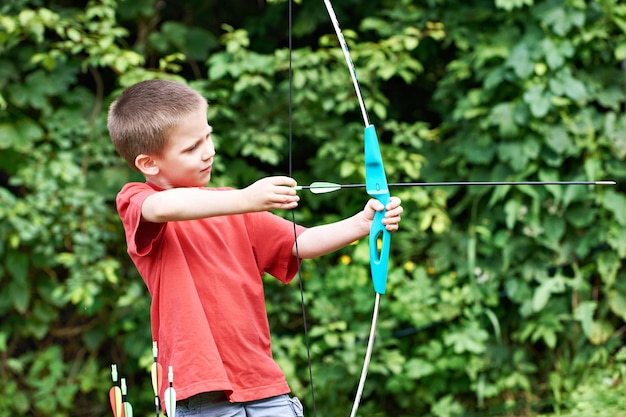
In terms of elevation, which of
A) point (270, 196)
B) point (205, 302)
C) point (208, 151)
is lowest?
point (205, 302)

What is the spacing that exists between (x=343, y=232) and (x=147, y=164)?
0.45 m

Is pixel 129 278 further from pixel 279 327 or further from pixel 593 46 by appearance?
pixel 593 46

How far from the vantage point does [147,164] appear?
1.99 metres

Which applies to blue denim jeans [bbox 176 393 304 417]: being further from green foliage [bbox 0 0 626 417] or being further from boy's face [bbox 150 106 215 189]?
green foliage [bbox 0 0 626 417]

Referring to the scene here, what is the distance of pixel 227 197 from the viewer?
1.79 metres

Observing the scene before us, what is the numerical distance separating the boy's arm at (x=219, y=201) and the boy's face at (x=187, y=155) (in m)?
0.12

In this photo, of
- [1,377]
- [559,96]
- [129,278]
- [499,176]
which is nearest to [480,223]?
[499,176]

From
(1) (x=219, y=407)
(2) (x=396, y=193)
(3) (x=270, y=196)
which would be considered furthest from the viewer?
(2) (x=396, y=193)

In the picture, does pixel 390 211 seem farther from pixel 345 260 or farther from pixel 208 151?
pixel 345 260

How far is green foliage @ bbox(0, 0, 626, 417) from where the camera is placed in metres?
3.80

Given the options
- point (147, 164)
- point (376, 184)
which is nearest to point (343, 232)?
point (376, 184)

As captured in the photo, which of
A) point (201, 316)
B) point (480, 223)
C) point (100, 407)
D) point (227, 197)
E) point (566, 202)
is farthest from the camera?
point (100, 407)

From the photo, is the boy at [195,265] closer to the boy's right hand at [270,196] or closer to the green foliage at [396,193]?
the boy's right hand at [270,196]

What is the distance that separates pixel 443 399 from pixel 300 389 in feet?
1.93
